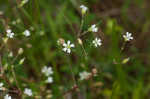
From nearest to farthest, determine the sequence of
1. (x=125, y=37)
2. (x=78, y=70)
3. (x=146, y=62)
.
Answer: (x=125, y=37)
(x=78, y=70)
(x=146, y=62)

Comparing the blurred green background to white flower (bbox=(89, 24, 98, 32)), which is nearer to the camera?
white flower (bbox=(89, 24, 98, 32))

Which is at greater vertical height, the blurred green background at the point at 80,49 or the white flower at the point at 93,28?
the blurred green background at the point at 80,49

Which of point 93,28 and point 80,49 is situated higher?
point 80,49

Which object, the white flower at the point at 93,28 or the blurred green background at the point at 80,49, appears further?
the blurred green background at the point at 80,49

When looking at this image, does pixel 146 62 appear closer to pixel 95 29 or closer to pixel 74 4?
pixel 74 4

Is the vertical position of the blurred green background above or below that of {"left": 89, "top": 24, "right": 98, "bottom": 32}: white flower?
above

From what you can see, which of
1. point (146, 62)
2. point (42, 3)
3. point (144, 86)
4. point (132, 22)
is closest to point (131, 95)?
point (144, 86)

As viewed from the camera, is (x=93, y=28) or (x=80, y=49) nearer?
(x=93, y=28)

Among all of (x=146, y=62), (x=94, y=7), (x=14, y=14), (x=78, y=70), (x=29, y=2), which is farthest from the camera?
(x=94, y=7)
